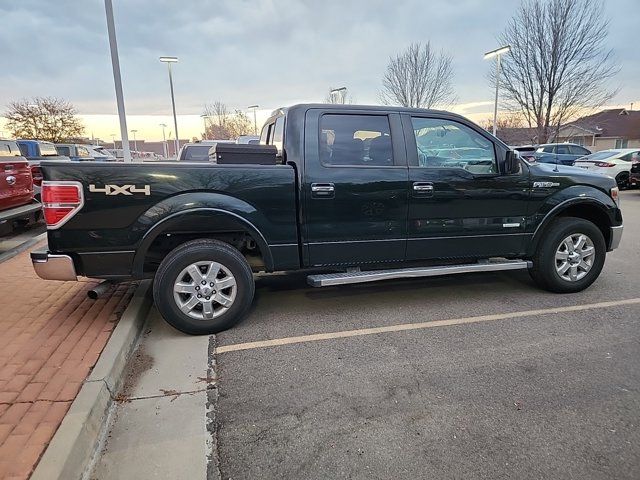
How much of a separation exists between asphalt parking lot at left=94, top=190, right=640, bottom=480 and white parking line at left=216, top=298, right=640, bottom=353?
0.02m

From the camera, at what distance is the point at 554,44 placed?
23641mm

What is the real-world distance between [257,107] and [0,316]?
115 feet

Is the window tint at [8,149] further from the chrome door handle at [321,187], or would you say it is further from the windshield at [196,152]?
the chrome door handle at [321,187]

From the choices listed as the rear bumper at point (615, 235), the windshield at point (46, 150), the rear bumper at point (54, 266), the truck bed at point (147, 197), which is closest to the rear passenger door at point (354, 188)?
the truck bed at point (147, 197)

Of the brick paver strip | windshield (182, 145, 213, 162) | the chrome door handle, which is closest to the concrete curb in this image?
the brick paver strip

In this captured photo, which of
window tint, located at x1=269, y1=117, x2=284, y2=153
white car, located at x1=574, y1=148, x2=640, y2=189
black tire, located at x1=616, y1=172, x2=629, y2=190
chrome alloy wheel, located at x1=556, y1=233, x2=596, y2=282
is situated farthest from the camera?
black tire, located at x1=616, y1=172, x2=629, y2=190

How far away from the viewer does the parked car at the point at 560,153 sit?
18.5m

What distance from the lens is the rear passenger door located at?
13.5ft

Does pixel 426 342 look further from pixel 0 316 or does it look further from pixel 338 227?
pixel 0 316

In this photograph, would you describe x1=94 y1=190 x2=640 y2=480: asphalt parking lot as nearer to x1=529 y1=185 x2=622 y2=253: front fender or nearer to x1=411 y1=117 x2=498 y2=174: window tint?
x1=529 y1=185 x2=622 y2=253: front fender

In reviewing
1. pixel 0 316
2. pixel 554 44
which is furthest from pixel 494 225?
pixel 554 44

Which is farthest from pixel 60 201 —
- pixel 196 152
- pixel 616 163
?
pixel 616 163

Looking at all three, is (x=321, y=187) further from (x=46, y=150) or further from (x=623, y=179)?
(x=623, y=179)

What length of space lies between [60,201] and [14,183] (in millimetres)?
4370
